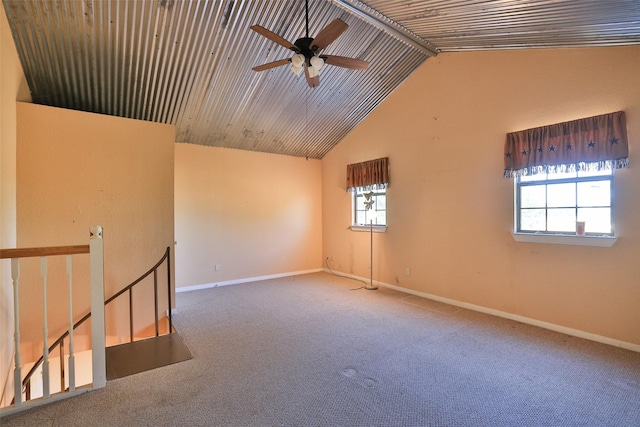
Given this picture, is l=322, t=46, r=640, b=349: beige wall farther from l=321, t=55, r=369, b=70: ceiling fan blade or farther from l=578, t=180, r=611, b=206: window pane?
l=321, t=55, r=369, b=70: ceiling fan blade

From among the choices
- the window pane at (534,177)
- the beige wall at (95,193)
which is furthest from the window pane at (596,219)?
the beige wall at (95,193)

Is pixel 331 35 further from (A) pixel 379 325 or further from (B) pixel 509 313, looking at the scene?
(B) pixel 509 313

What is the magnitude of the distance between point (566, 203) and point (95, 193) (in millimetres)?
5464

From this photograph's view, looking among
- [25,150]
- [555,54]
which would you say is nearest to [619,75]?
[555,54]

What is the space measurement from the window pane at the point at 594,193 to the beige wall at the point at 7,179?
542cm

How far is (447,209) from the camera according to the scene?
435 centimetres

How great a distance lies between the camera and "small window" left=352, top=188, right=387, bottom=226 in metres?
5.27

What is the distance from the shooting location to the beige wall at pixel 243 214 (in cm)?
524

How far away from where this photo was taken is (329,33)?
250cm

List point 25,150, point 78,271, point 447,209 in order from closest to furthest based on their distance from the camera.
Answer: point 25,150
point 78,271
point 447,209

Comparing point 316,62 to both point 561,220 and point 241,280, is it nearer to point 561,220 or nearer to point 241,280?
point 561,220

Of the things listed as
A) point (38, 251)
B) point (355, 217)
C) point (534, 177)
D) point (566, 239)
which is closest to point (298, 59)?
point (38, 251)

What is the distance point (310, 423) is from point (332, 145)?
533cm

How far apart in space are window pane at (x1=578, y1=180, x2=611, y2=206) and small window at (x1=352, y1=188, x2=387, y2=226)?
269 cm
